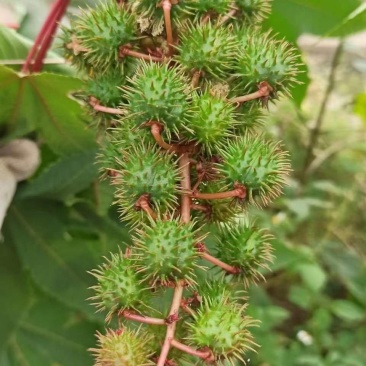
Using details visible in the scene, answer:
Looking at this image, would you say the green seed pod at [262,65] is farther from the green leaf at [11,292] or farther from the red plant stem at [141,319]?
the green leaf at [11,292]

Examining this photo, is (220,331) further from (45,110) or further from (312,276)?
(312,276)

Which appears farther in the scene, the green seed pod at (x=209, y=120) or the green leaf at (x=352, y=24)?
the green leaf at (x=352, y=24)

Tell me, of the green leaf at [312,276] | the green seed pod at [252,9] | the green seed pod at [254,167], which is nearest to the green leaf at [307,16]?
the green seed pod at [252,9]

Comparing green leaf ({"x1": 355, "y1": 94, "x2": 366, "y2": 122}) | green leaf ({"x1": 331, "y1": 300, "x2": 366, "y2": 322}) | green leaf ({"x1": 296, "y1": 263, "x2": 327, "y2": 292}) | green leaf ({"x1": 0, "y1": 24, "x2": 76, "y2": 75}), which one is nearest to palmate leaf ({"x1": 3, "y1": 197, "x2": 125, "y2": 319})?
green leaf ({"x1": 0, "y1": 24, "x2": 76, "y2": 75})

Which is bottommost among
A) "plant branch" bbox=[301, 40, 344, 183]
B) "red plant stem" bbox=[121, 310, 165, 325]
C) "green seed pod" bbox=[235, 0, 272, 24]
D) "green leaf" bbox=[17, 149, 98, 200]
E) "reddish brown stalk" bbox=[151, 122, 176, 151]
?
"plant branch" bbox=[301, 40, 344, 183]

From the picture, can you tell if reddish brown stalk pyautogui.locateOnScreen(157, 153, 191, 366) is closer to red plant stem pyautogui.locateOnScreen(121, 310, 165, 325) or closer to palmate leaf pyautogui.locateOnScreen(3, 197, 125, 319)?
red plant stem pyautogui.locateOnScreen(121, 310, 165, 325)

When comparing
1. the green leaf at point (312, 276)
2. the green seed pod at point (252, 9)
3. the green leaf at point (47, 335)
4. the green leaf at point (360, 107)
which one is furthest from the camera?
the green leaf at point (360, 107)

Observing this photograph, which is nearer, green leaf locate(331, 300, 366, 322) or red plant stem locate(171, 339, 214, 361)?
red plant stem locate(171, 339, 214, 361)
